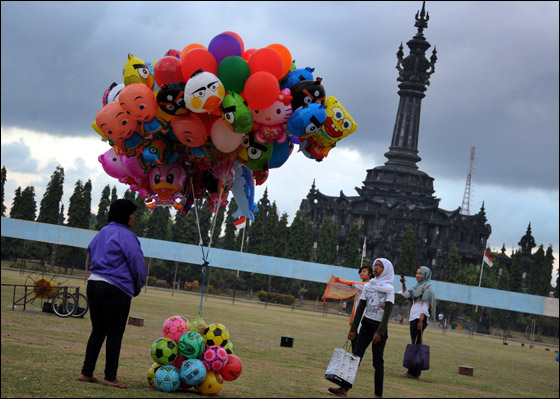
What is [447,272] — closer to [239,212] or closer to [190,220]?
[190,220]

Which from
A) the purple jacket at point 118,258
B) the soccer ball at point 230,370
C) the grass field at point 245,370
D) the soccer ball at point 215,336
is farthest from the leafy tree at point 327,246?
the purple jacket at point 118,258

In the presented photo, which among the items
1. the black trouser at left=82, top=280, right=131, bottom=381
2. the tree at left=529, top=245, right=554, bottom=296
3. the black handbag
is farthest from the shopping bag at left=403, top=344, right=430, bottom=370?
the tree at left=529, top=245, right=554, bottom=296

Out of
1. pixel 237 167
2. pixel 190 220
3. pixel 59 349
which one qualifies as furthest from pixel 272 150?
pixel 190 220

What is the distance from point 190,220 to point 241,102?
74.1m

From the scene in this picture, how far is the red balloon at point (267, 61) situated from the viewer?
10969 mm

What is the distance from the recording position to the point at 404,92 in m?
120

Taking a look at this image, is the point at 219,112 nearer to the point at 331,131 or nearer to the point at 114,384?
the point at 331,131

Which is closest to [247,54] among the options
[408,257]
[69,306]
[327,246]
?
[69,306]

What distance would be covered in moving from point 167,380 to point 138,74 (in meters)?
3.92

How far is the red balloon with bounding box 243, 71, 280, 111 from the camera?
10.7m

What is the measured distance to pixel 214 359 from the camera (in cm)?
1090

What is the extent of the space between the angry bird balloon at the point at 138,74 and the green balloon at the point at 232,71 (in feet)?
3.12

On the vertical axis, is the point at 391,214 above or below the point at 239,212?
above

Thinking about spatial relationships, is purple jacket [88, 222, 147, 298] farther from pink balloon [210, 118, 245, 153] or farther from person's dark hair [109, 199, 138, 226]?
pink balloon [210, 118, 245, 153]
